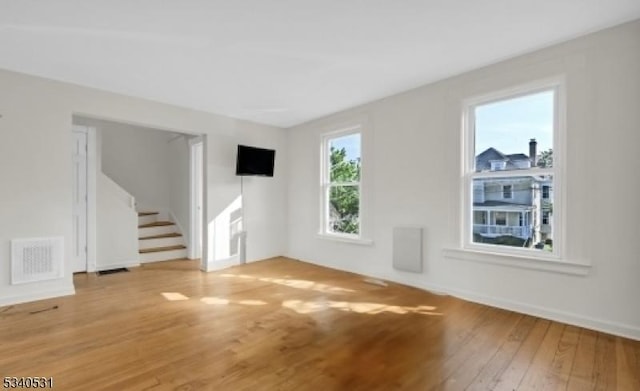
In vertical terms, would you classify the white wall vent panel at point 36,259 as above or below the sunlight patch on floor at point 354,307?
above

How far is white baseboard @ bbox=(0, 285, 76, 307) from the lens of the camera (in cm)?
332

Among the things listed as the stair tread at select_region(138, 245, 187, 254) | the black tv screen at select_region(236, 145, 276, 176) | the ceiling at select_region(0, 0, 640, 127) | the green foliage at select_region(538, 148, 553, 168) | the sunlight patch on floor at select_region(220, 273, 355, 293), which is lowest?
the sunlight patch on floor at select_region(220, 273, 355, 293)

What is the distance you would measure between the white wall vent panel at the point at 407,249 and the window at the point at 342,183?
764 millimetres

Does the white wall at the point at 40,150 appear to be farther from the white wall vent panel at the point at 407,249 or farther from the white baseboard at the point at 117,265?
the white wall vent panel at the point at 407,249

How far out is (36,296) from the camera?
137 inches

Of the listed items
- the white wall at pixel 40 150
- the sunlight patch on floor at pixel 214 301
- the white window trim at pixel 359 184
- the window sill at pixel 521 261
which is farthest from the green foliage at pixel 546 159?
the white wall at pixel 40 150

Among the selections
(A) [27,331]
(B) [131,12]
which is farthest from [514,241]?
(A) [27,331]

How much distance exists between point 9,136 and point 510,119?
212 inches

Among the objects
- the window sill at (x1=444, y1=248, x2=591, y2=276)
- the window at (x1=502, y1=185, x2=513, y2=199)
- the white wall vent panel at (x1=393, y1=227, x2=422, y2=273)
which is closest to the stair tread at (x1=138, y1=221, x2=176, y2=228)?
the white wall vent panel at (x1=393, y1=227, x2=422, y2=273)

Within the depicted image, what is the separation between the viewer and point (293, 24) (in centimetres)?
248

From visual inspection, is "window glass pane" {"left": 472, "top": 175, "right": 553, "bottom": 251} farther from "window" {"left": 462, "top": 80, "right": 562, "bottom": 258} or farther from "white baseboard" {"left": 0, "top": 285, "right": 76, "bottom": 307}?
"white baseboard" {"left": 0, "top": 285, "right": 76, "bottom": 307}

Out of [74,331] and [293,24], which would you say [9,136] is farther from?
[293,24]

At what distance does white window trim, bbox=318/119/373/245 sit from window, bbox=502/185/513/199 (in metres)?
1.81

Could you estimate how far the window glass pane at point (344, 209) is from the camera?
16.1ft
